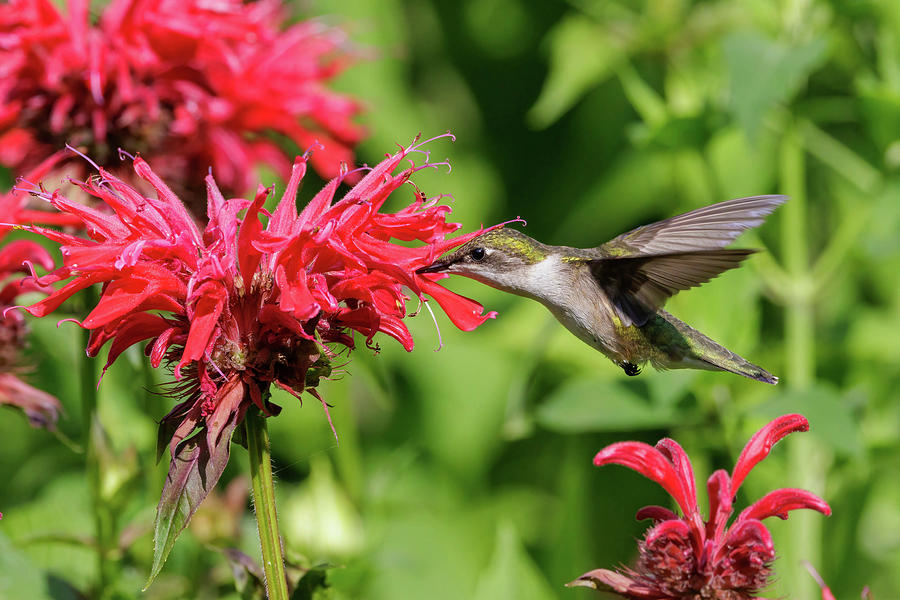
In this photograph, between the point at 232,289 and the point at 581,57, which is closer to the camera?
the point at 232,289

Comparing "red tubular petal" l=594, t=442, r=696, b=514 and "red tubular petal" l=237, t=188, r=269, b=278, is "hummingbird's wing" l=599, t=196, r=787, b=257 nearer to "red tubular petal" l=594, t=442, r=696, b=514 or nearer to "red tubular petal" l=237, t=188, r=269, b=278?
"red tubular petal" l=594, t=442, r=696, b=514

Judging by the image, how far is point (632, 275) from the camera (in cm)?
131

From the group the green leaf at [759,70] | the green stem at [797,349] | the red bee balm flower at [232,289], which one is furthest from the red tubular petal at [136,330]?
the green stem at [797,349]

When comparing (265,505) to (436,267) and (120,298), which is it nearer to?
(120,298)

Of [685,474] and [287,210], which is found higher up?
[287,210]

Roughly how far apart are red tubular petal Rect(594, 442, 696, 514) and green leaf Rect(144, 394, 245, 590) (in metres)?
0.34

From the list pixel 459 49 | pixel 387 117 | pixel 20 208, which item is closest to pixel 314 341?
pixel 20 208

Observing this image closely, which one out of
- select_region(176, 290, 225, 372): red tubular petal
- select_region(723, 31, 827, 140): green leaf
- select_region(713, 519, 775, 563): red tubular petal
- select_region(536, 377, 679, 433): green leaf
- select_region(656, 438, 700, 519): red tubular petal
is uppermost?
select_region(723, 31, 827, 140): green leaf

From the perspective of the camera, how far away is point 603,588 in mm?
953

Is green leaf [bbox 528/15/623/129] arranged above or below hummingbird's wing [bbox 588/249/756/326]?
above

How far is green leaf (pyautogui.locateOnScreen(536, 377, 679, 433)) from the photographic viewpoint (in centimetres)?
149

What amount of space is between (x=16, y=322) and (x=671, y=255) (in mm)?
799

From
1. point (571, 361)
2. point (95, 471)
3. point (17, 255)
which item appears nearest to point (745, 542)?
point (95, 471)

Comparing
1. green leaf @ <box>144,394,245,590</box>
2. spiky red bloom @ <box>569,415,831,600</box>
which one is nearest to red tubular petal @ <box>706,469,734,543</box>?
spiky red bloom @ <box>569,415,831,600</box>
